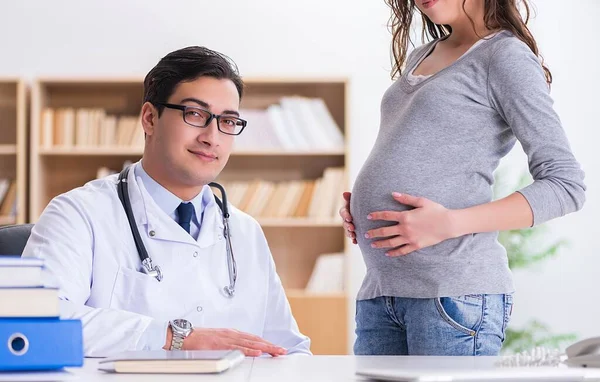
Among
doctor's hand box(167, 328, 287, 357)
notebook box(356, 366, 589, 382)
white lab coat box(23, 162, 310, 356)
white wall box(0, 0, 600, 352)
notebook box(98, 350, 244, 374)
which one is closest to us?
notebook box(356, 366, 589, 382)

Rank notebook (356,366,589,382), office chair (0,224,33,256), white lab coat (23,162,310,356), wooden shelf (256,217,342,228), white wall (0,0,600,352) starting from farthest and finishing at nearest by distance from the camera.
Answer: white wall (0,0,600,352) < wooden shelf (256,217,342,228) < office chair (0,224,33,256) < white lab coat (23,162,310,356) < notebook (356,366,589,382)

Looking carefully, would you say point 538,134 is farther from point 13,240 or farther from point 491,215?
point 13,240

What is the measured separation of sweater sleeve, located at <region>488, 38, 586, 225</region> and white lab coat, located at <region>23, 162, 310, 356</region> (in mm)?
606

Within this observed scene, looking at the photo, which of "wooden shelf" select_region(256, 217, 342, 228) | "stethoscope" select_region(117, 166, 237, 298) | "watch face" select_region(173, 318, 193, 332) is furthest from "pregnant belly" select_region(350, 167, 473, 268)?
"wooden shelf" select_region(256, 217, 342, 228)

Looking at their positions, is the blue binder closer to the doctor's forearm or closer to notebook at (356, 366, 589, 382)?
notebook at (356, 366, 589, 382)

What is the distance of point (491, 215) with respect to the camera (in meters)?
1.46

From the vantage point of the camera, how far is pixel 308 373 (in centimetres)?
112

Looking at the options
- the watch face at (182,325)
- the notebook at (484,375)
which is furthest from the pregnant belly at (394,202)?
the notebook at (484,375)

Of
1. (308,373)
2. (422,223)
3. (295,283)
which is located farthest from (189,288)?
(295,283)

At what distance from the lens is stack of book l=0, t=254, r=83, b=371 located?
982 mm

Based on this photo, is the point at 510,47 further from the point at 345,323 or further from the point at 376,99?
the point at 376,99

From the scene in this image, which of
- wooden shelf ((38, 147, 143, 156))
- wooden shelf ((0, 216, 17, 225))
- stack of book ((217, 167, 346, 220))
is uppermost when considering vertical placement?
wooden shelf ((38, 147, 143, 156))

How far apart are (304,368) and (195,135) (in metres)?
0.81

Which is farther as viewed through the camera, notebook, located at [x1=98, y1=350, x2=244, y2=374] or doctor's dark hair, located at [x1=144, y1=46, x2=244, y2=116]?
doctor's dark hair, located at [x1=144, y1=46, x2=244, y2=116]
